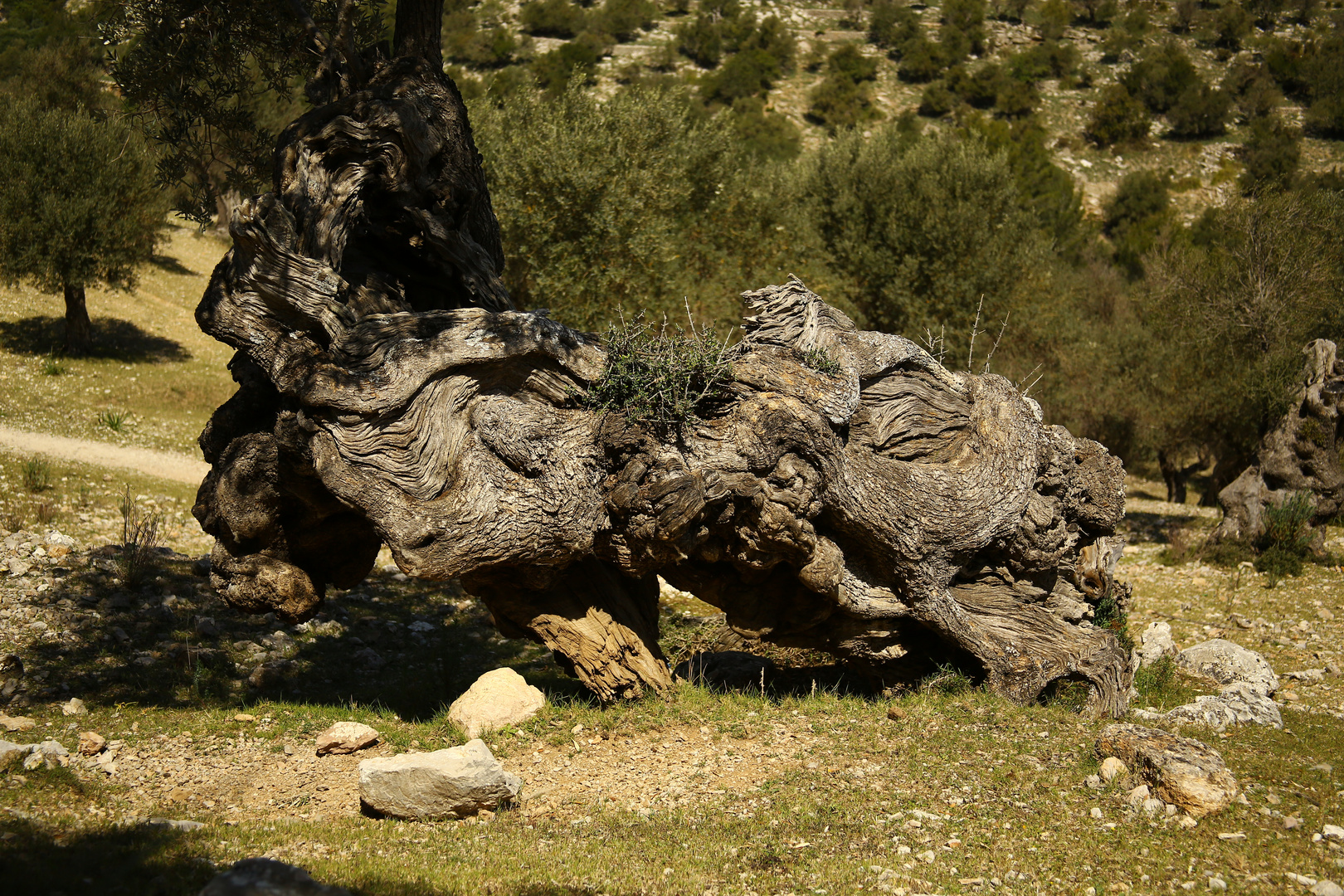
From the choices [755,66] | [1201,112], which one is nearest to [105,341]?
[755,66]

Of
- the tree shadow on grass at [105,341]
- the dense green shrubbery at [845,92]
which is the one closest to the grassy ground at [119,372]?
the tree shadow on grass at [105,341]

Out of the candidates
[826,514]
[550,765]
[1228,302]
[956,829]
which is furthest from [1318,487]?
[550,765]

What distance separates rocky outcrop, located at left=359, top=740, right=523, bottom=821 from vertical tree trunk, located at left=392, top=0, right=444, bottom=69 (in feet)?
20.9

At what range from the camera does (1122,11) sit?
88.7 metres

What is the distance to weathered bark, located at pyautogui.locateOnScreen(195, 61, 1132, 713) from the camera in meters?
7.50

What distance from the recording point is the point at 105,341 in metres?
28.7

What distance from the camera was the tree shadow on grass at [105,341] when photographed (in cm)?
2647

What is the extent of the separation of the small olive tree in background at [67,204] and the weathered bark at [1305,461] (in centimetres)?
2653

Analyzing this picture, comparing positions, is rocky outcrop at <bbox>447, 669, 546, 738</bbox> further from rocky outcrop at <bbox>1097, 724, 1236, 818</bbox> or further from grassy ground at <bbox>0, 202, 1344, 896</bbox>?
rocky outcrop at <bbox>1097, 724, 1236, 818</bbox>

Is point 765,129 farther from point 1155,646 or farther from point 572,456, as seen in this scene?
point 572,456

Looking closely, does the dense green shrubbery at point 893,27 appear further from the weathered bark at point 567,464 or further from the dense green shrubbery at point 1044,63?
the weathered bark at point 567,464

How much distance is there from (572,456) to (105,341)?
1046 inches

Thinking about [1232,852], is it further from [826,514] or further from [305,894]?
[305,894]

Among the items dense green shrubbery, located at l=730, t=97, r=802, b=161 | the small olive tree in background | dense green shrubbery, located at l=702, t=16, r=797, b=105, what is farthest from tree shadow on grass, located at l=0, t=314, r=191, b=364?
dense green shrubbery, located at l=702, t=16, r=797, b=105
